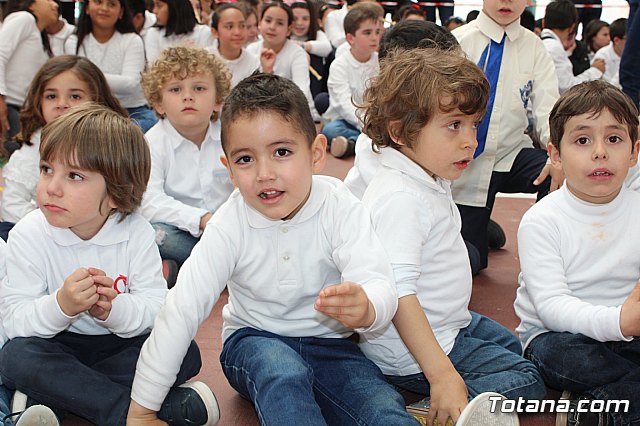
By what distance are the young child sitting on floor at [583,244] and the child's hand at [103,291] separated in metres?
0.85

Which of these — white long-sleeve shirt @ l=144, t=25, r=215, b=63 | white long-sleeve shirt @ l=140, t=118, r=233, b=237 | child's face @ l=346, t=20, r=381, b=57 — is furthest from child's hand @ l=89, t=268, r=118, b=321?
child's face @ l=346, t=20, r=381, b=57

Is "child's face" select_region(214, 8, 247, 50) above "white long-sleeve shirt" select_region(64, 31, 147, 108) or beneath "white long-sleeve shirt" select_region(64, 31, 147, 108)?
above

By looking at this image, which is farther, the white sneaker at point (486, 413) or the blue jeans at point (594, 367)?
the blue jeans at point (594, 367)

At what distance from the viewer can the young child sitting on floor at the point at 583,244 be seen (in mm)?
1588

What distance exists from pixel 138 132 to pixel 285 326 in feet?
1.69

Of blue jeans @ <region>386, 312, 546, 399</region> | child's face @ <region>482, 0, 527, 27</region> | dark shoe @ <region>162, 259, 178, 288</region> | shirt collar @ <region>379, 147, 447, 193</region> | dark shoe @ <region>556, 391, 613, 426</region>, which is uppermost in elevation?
child's face @ <region>482, 0, 527, 27</region>

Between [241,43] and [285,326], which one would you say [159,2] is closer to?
[241,43]

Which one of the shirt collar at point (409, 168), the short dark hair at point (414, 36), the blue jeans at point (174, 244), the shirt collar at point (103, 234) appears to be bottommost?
the blue jeans at point (174, 244)

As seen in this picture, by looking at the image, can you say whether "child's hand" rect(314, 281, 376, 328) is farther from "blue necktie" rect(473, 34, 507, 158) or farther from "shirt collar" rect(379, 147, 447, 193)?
"blue necktie" rect(473, 34, 507, 158)

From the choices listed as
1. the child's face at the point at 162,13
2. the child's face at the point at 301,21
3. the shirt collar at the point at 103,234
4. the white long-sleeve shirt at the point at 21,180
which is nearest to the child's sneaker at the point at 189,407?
the shirt collar at the point at 103,234

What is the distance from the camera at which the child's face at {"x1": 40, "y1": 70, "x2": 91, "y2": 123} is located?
2.22m

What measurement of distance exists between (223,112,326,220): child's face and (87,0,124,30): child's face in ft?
8.36

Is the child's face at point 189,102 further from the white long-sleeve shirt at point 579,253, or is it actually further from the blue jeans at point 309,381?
the white long-sleeve shirt at point 579,253

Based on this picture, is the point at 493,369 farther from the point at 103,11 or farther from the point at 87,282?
the point at 103,11
